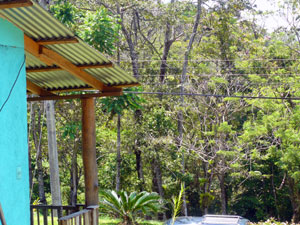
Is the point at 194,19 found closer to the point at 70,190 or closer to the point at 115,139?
the point at 115,139

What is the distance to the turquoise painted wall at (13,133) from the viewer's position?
5789 mm

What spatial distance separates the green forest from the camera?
2091cm

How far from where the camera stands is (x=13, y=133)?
19.7 ft

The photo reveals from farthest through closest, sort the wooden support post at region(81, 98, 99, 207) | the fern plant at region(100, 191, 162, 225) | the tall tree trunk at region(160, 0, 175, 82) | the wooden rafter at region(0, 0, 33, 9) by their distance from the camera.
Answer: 1. the tall tree trunk at region(160, 0, 175, 82)
2. the fern plant at region(100, 191, 162, 225)
3. the wooden support post at region(81, 98, 99, 207)
4. the wooden rafter at region(0, 0, 33, 9)

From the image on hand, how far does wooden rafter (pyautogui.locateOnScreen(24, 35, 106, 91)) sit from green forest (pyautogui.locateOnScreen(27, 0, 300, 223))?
465 inches

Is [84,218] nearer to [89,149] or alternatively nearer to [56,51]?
[89,149]

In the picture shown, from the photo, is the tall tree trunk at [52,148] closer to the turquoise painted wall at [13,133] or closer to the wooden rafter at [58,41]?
the wooden rafter at [58,41]

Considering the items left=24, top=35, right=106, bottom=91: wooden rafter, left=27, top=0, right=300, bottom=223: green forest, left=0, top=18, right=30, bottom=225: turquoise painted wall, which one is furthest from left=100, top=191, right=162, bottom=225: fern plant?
left=0, top=18, right=30, bottom=225: turquoise painted wall

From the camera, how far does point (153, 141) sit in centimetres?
2102

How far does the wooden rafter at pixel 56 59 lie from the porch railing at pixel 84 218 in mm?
2188

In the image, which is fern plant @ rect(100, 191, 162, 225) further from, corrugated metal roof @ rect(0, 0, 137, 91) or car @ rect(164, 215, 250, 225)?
corrugated metal roof @ rect(0, 0, 137, 91)

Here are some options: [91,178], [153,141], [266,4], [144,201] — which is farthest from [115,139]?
[91,178]

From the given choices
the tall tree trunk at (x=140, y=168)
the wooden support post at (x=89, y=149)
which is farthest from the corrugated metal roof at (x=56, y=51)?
the tall tree trunk at (x=140, y=168)

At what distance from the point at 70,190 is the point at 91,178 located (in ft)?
63.6
